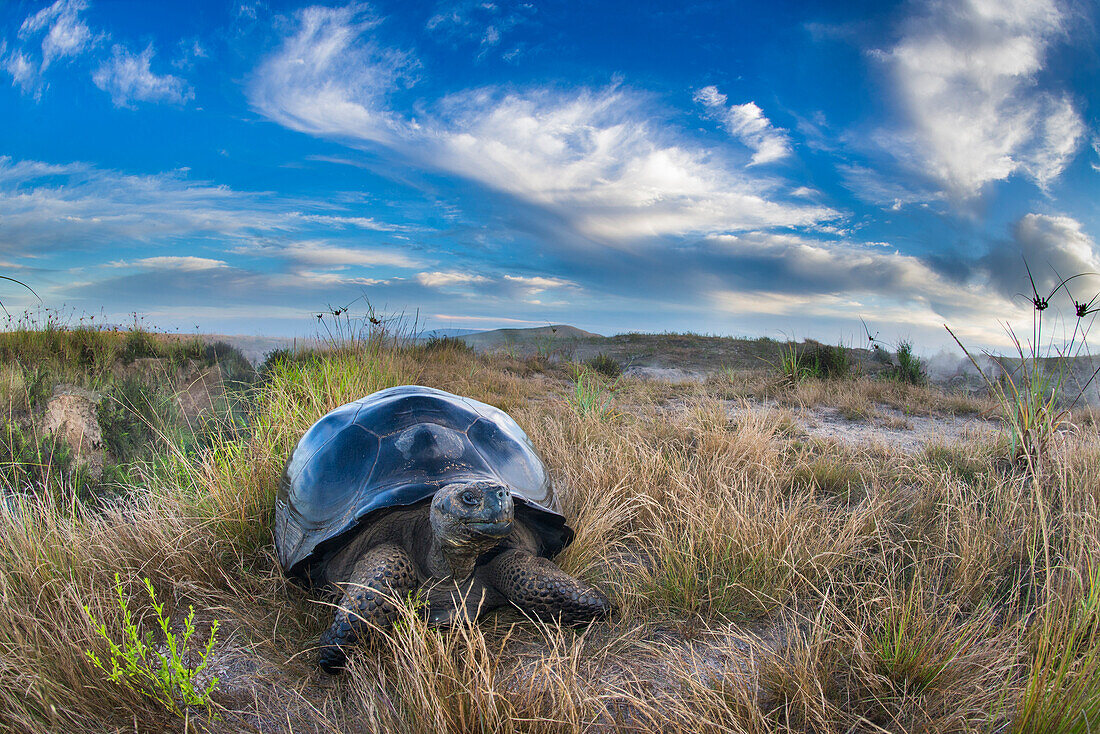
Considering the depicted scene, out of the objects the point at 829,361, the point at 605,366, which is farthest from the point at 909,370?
the point at 605,366

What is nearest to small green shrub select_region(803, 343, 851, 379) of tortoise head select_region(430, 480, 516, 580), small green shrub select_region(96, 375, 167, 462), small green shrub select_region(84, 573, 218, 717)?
tortoise head select_region(430, 480, 516, 580)

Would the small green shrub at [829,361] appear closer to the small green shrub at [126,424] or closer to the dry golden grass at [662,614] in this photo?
the dry golden grass at [662,614]

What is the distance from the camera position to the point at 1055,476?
423cm

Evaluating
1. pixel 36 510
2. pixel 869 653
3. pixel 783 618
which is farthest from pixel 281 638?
pixel 869 653

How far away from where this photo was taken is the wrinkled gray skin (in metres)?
2.27

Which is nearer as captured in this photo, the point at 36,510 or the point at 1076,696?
the point at 1076,696

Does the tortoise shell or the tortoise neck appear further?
the tortoise shell

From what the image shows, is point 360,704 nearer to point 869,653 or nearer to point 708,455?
point 869,653

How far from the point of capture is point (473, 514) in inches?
88.4

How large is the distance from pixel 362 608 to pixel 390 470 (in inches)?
26.7

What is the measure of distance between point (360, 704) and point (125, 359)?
11.8 metres

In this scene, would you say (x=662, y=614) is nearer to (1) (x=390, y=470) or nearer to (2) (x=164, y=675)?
(1) (x=390, y=470)

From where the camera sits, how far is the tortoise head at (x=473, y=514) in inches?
88.4

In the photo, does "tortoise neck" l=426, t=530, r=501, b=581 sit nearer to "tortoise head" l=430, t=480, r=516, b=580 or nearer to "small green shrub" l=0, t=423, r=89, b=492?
"tortoise head" l=430, t=480, r=516, b=580
